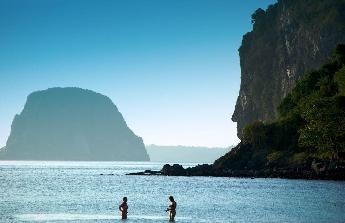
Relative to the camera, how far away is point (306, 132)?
147m

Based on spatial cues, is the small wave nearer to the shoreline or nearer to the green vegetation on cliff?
the shoreline

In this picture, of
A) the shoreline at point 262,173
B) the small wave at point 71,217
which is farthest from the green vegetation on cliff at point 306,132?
the small wave at point 71,217

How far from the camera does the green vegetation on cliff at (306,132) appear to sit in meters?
142

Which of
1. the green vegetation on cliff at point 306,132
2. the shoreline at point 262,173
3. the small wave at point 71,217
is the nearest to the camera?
the small wave at point 71,217

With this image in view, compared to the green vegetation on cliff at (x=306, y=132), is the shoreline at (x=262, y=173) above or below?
below

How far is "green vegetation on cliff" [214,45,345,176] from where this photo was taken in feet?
467

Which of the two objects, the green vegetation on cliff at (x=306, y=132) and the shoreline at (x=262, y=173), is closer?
the shoreline at (x=262, y=173)

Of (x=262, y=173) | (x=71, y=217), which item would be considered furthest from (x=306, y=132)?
(x=71, y=217)

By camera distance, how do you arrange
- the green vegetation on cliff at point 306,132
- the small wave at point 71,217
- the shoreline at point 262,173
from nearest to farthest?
the small wave at point 71,217 → the shoreline at point 262,173 → the green vegetation on cliff at point 306,132

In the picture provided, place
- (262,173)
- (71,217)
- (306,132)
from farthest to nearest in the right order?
(262,173), (306,132), (71,217)

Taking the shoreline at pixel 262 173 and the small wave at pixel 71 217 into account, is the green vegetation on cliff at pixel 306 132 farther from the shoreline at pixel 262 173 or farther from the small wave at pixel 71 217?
the small wave at pixel 71 217

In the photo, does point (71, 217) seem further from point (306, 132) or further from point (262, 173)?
point (262, 173)

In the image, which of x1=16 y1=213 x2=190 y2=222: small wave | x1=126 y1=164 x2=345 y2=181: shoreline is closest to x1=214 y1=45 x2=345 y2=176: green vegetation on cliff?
x1=126 y1=164 x2=345 y2=181: shoreline

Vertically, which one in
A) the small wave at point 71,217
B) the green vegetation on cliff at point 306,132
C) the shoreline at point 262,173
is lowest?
the small wave at point 71,217
